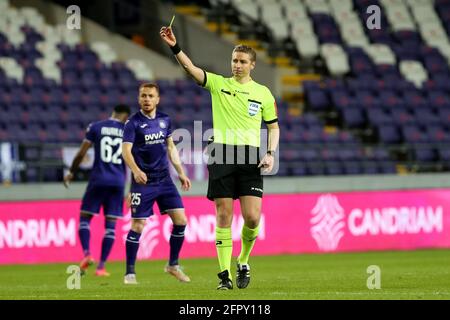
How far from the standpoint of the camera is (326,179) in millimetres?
20734

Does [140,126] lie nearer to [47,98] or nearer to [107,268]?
[107,268]

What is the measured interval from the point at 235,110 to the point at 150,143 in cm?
205

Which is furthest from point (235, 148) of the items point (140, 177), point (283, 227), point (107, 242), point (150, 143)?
point (283, 227)

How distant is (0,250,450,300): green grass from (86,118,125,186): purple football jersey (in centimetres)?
129

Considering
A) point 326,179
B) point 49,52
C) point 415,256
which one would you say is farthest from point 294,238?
point 49,52

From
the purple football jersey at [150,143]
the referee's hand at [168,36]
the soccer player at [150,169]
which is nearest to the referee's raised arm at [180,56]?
the referee's hand at [168,36]

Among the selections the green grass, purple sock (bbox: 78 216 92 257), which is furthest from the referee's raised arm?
purple sock (bbox: 78 216 92 257)

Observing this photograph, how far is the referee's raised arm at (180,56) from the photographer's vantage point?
10.3 m

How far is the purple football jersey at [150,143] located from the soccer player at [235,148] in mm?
1787

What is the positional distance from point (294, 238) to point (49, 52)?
7810 millimetres

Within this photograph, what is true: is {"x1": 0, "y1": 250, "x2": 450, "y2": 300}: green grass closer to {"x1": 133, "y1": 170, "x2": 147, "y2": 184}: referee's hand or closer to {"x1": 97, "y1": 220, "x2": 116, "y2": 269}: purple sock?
{"x1": 97, "y1": 220, "x2": 116, "y2": 269}: purple sock

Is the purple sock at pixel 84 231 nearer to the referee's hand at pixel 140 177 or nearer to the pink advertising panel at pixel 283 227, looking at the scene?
the referee's hand at pixel 140 177

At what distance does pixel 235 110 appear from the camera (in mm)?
10758

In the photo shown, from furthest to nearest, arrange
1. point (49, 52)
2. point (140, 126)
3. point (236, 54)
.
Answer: point (49, 52), point (140, 126), point (236, 54)
